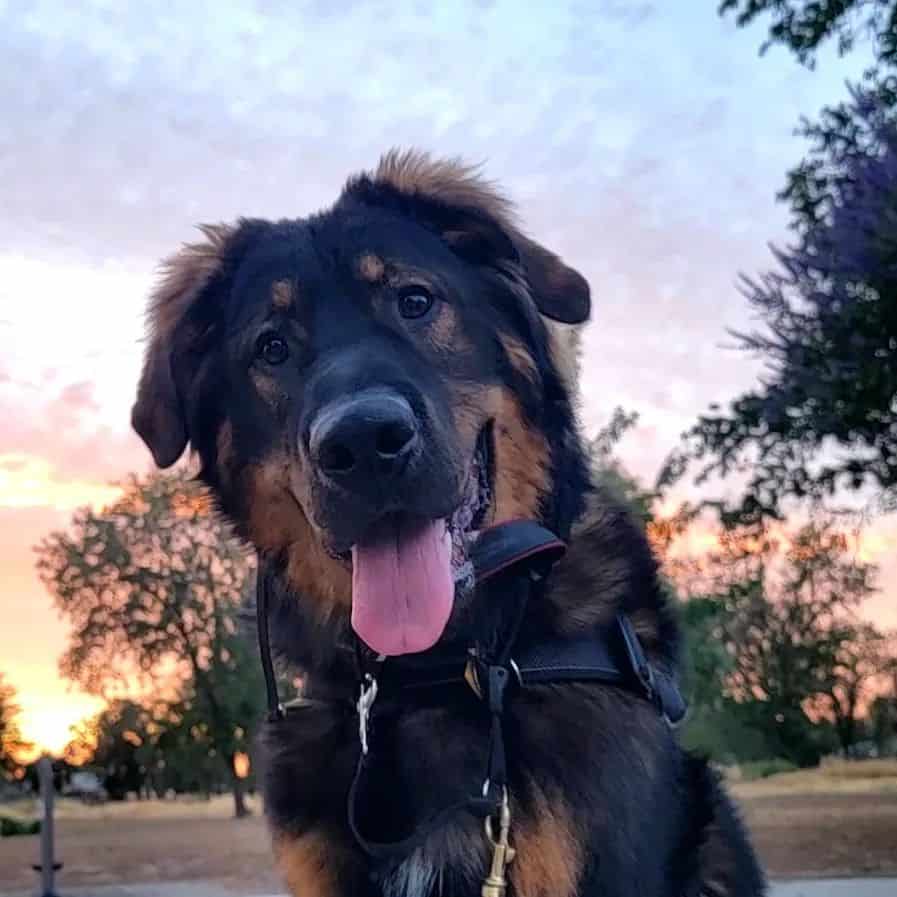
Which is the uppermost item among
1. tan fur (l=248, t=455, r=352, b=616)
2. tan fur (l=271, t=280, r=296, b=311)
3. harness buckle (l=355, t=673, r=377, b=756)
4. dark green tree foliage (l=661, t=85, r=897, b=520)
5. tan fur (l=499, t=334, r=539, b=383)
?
dark green tree foliage (l=661, t=85, r=897, b=520)

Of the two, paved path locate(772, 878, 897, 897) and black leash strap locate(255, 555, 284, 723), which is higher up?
black leash strap locate(255, 555, 284, 723)

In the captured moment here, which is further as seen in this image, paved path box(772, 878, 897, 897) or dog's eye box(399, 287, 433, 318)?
paved path box(772, 878, 897, 897)

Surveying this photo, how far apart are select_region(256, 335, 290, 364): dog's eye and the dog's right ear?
266mm

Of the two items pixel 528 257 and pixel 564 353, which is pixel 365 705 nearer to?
pixel 564 353

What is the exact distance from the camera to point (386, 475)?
99.1 inches

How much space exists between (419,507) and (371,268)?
2.19 ft

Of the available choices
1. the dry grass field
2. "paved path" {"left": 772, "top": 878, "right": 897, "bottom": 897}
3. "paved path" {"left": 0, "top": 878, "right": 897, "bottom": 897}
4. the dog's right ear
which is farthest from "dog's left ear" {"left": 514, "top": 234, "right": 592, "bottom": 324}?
the dry grass field

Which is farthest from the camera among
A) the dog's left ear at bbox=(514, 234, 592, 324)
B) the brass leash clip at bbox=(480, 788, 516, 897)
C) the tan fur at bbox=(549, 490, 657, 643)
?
the dog's left ear at bbox=(514, 234, 592, 324)

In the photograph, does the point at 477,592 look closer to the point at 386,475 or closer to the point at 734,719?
the point at 386,475

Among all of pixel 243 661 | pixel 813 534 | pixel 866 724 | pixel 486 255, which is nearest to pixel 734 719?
pixel 866 724

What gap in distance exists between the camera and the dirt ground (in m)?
9.14

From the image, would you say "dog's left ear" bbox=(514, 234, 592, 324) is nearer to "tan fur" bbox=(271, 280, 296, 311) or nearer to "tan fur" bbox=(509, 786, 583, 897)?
"tan fur" bbox=(271, 280, 296, 311)

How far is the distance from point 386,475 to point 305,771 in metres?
0.67

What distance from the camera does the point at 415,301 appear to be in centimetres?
293
